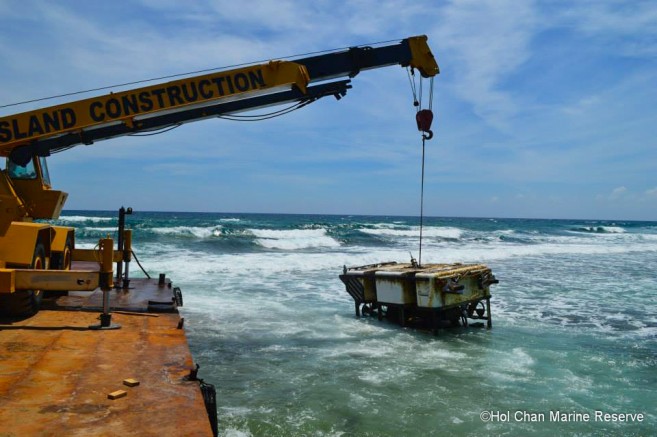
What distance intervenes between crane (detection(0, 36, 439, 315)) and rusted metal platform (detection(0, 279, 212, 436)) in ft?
2.46

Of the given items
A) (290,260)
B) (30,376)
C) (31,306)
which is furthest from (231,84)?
(290,260)

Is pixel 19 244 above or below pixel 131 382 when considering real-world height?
above

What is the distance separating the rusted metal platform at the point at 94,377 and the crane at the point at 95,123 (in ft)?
2.46

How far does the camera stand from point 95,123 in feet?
28.5

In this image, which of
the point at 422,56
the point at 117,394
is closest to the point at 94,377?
the point at 117,394

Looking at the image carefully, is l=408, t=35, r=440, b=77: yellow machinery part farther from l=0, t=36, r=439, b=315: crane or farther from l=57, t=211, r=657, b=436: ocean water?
l=57, t=211, r=657, b=436: ocean water

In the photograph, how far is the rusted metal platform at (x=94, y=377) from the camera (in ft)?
13.2

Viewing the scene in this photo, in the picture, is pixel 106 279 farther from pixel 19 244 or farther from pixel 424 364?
pixel 424 364

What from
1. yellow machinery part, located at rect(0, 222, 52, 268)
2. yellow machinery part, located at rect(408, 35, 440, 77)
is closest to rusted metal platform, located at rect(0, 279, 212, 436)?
yellow machinery part, located at rect(0, 222, 52, 268)

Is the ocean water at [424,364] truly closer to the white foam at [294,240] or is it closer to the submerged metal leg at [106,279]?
the submerged metal leg at [106,279]

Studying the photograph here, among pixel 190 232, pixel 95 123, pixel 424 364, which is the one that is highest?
pixel 95 123

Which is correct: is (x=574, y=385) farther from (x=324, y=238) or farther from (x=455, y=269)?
(x=324, y=238)

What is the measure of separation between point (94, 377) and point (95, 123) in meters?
5.18

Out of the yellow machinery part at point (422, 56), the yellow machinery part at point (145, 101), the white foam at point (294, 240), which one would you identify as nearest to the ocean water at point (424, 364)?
the yellow machinery part at point (145, 101)
